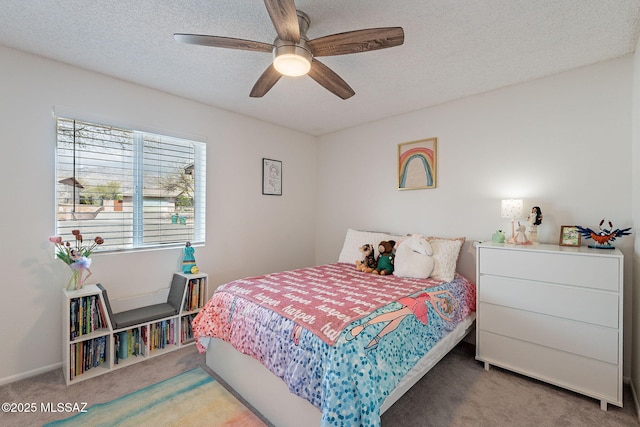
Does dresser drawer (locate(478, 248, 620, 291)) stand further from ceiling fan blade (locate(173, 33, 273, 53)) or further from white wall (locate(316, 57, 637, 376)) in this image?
ceiling fan blade (locate(173, 33, 273, 53))

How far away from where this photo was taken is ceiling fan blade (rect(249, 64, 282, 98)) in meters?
1.89

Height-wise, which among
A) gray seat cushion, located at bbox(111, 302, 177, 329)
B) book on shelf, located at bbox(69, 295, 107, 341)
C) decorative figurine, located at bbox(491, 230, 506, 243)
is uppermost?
decorative figurine, located at bbox(491, 230, 506, 243)

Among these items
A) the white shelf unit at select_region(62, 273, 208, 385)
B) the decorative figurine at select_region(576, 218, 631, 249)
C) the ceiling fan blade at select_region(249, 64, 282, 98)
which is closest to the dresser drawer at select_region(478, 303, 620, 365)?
the decorative figurine at select_region(576, 218, 631, 249)

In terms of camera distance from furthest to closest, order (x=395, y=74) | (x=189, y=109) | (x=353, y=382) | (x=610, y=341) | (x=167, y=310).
A: (x=189, y=109) < (x=167, y=310) < (x=395, y=74) < (x=610, y=341) < (x=353, y=382)

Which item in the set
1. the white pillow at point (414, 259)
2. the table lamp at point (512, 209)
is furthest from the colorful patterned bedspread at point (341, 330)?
the table lamp at point (512, 209)

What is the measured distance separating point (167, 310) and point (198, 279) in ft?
1.22

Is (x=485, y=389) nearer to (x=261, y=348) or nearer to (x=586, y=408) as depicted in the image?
(x=586, y=408)

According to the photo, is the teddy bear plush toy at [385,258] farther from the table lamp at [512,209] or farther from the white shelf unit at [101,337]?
the white shelf unit at [101,337]

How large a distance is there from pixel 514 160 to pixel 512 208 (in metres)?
0.51

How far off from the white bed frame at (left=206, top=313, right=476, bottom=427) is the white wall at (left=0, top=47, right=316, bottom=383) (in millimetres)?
1187

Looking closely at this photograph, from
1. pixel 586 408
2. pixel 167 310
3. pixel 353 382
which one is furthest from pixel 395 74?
pixel 167 310

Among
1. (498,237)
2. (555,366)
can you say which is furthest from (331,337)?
(498,237)

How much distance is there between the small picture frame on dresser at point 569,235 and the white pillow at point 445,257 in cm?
75

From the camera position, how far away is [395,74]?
2408mm
